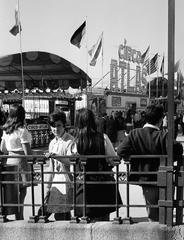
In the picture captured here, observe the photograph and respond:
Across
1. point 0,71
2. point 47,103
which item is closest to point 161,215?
point 47,103

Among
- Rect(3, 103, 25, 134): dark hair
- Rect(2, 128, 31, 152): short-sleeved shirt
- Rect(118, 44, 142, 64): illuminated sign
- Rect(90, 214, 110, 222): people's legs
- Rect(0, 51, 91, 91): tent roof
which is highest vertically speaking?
Rect(118, 44, 142, 64): illuminated sign

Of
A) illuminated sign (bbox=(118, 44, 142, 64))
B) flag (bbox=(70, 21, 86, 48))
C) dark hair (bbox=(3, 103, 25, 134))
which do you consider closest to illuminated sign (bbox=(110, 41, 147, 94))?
illuminated sign (bbox=(118, 44, 142, 64))

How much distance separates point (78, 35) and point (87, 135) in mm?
13520

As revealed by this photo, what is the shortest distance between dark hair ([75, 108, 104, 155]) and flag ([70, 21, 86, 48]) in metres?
13.2

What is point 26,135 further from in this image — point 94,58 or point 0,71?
point 0,71

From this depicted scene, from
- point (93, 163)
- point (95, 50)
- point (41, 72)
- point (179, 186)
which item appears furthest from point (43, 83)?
point (179, 186)

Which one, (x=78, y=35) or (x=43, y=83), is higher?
(x=78, y=35)

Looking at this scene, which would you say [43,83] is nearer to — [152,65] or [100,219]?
[152,65]

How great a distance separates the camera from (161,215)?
3.41 m

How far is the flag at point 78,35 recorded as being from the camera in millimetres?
16223

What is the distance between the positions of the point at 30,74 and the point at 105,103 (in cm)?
604

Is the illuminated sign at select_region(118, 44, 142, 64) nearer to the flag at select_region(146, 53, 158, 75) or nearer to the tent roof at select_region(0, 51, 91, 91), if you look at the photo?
the flag at select_region(146, 53, 158, 75)

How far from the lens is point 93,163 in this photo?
140 inches

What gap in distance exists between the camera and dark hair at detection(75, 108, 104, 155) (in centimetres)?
351
